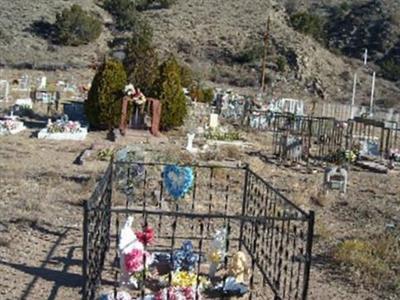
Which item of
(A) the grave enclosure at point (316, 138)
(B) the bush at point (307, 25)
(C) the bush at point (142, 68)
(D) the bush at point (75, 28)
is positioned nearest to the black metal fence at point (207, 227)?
(A) the grave enclosure at point (316, 138)

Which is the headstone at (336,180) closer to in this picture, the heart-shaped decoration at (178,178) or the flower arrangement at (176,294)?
the heart-shaped decoration at (178,178)

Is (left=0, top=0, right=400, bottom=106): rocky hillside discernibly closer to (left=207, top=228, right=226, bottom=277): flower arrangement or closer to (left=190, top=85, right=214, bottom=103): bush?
(left=190, top=85, right=214, bottom=103): bush

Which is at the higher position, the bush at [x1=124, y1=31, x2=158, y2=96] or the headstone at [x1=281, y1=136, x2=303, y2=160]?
the bush at [x1=124, y1=31, x2=158, y2=96]

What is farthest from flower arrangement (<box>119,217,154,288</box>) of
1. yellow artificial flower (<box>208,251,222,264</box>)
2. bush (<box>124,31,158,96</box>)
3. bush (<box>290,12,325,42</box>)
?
bush (<box>290,12,325,42</box>)

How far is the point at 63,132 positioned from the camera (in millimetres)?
17781

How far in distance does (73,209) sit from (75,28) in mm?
35500

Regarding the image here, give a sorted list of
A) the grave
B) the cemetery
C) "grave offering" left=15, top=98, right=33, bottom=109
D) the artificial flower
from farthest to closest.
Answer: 1. "grave offering" left=15, top=98, right=33, bottom=109
2. the grave
3. the artificial flower
4. the cemetery

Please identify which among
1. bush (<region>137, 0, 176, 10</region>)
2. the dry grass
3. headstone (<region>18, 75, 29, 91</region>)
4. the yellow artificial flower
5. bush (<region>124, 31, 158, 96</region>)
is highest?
bush (<region>137, 0, 176, 10</region>)

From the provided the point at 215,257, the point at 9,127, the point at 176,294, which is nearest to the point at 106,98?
the point at 9,127

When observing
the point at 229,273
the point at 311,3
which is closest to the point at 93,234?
the point at 229,273

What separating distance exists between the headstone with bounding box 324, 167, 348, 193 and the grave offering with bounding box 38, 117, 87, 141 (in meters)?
6.87

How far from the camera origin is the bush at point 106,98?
19.4 metres

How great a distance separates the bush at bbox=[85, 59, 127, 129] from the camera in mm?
19422

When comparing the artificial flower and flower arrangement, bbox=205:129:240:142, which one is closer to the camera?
the artificial flower
